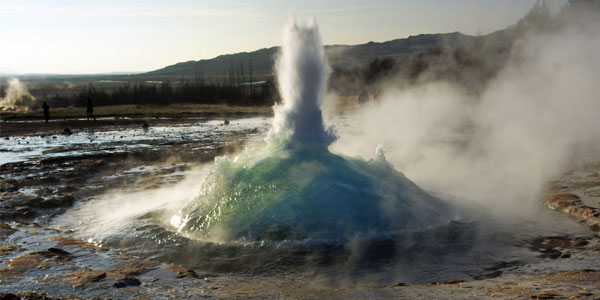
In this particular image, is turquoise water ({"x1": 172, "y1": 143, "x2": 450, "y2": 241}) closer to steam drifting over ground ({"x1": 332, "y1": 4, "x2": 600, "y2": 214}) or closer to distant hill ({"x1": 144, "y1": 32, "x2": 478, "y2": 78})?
steam drifting over ground ({"x1": 332, "y1": 4, "x2": 600, "y2": 214})

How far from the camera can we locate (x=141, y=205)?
7230mm

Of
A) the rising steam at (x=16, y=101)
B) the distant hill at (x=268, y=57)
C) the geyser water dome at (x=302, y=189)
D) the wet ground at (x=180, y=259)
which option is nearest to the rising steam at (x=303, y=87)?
the geyser water dome at (x=302, y=189)

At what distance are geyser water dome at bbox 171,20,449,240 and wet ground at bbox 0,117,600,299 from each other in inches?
16.5

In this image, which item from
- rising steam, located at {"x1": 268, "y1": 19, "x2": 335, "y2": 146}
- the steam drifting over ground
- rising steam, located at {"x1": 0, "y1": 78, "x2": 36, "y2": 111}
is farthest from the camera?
rising steam, located at {"x1": 0, "y1": 78, "x2": 36, "y2": 111}

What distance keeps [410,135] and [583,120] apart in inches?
171

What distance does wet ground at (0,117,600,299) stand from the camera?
381cm

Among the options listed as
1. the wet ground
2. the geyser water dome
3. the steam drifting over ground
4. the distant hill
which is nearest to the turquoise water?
the geyser water dome

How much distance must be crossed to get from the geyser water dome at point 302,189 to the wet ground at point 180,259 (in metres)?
0.42

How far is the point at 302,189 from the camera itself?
5648 millimetres

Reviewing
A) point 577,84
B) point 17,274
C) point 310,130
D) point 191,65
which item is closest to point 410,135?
point 577,84

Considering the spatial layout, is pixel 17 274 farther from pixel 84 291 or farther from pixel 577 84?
pixel 577 84

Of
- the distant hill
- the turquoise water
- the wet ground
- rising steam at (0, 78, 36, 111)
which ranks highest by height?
the distant hill

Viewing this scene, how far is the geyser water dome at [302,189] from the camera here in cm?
536

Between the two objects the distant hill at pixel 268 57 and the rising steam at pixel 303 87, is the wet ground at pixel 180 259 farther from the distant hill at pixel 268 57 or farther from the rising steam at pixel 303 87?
the distant hill at pixel 268 57
